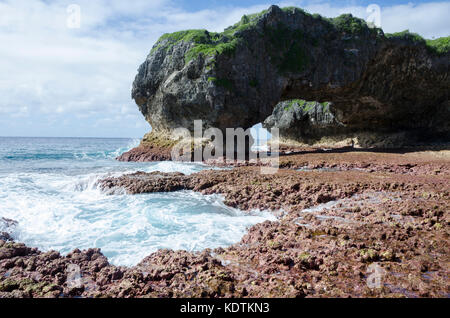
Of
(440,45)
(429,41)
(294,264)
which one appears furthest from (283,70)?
(294,264)

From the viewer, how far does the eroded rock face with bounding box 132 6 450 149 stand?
23938 millimetres

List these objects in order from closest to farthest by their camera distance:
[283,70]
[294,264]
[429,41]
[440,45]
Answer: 1. [294,264]
2. [283,70]
3. [440,45]
4. [429,41]

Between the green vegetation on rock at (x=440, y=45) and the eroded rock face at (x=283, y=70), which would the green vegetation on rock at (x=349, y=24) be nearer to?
the eroded rock face at (x=283, y=70)

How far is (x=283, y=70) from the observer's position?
25016 millimetres

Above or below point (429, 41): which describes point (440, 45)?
below

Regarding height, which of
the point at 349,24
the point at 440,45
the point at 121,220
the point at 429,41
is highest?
the point at 349,24

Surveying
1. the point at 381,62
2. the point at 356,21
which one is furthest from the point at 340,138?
the point at 356,21

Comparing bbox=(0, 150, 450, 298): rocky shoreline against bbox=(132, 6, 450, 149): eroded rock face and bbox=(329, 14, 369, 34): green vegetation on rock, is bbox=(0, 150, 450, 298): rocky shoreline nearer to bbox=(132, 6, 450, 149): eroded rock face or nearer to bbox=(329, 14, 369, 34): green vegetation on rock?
bbox=(132, 6, 450, 149): eroded rock face

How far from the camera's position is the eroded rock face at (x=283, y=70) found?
942 inches

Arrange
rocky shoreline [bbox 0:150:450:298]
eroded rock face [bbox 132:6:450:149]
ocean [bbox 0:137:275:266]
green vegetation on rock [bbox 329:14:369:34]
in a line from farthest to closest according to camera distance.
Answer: green vegetation on rock [bbox 329:14:369:34] < eroded rock face [bbox 132:6:450:149] < ocean [bbox 0:137:275:266] < rocky shoreline [bbox 0:150:450:298]

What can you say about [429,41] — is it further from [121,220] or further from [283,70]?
[121,220]

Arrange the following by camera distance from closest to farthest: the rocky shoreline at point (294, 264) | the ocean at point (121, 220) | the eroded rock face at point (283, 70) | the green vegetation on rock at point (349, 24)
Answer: the rocky shoreline at point (294, 264) → the ocean at point (121, 220) → the eroded rock face at point (283, 70) → the green vegetation on rock at point (349, 24)

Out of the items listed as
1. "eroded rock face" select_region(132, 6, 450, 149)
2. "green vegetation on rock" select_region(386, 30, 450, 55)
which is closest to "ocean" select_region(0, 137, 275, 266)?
"eroded rock face" select_region(132, 6, 450, 149)

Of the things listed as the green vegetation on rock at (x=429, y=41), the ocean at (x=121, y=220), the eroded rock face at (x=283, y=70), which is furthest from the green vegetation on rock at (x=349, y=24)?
the ocean at (x=121, y=220)
